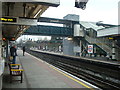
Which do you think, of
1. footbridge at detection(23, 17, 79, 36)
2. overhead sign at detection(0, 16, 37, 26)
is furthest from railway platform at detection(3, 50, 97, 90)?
footbridge at detection(23, 17, 79, 36)

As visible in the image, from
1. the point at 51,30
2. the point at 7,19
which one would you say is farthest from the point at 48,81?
the point at 51,30

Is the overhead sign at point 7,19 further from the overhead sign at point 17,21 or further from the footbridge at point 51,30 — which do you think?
the footbridge at point 51,30

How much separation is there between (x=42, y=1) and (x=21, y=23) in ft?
7.39

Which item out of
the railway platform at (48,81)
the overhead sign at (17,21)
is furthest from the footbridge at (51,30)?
the overhead sign at (17,21)

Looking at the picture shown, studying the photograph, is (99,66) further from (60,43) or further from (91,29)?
(60,43)

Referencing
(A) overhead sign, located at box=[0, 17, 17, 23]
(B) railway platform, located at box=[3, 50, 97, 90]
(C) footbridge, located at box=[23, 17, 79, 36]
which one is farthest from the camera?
(C) footbridge, located at box=[23, 17, 79, 36]

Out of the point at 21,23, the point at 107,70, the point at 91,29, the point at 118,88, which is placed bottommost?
the point at 118,88

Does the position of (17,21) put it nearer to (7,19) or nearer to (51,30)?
(7,19)

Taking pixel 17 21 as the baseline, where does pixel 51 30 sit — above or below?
above

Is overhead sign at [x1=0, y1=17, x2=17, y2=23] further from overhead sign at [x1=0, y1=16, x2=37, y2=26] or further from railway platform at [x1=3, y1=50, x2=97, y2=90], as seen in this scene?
railway platform at [x1=3, y1=50, x2=97, y2=90]

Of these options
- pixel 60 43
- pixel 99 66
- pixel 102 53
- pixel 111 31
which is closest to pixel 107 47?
pixel 102 53

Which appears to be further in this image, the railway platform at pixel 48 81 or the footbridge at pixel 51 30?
the footbridge at pixel 51 30

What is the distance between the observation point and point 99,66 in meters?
11.7

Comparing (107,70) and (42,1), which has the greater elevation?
(42,1)
